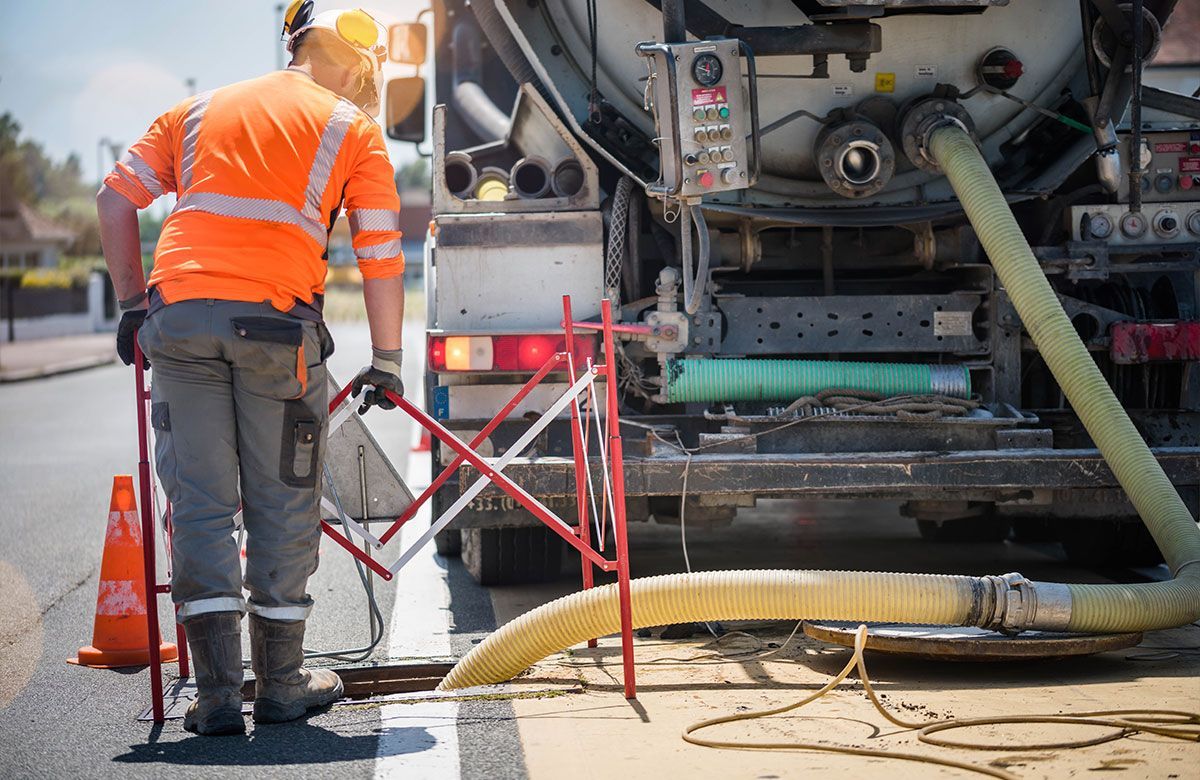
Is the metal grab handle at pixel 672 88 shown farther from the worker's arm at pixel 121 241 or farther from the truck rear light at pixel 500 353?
the worker's arm at pixel 121 241

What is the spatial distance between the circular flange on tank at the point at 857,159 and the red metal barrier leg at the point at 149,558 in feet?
9.13

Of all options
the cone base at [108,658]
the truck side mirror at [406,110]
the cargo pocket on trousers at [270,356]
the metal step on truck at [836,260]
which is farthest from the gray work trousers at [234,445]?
the truck side mirror at [406,110]

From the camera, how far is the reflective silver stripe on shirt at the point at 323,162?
15.1 ft

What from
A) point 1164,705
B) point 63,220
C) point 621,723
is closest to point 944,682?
point 1164,705

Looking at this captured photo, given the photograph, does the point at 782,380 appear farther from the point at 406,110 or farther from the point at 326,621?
the point at 406,110

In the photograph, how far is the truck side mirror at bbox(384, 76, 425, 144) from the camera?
8.45 metres

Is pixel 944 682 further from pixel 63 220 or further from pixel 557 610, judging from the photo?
pixel 63 220

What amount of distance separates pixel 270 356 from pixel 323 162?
61cm

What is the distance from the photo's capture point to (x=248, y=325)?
442cm

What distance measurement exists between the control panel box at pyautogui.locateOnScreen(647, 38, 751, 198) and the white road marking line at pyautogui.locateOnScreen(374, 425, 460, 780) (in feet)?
6.22

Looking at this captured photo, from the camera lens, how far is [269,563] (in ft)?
14.8

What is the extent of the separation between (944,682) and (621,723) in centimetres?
114

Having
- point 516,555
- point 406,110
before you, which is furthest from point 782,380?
point 406,110

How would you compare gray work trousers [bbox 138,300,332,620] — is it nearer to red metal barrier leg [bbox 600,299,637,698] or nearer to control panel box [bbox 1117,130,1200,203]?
red metal barrier leg [bbox 600,299,637,698]
